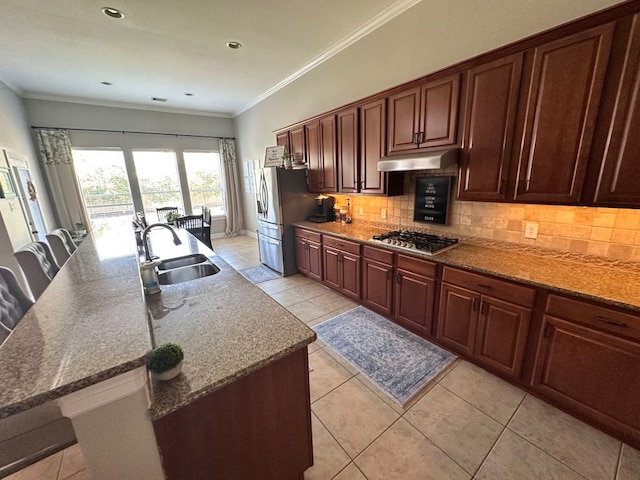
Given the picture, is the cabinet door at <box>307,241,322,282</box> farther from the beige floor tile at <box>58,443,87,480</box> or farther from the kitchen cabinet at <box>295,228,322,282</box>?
the beige floor tile at <box>58,443,87,480</box>

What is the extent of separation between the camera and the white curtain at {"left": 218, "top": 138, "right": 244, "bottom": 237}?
6688mm

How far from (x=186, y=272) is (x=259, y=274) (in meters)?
2.15

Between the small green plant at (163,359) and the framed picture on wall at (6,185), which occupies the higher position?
the framed picture on wall at (6,185)

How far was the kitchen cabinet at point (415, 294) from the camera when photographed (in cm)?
236

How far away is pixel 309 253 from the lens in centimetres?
395

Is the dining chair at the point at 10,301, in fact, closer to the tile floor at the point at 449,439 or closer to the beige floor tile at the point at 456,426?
the tile floor at the point at 449,439

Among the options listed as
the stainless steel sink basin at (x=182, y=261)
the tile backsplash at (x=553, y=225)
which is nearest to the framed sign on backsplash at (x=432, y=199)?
the tile backsplash at (x=553, y=225)

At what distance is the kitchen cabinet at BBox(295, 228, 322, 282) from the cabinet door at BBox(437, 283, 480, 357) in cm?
184

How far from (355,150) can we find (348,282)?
5.37 ft

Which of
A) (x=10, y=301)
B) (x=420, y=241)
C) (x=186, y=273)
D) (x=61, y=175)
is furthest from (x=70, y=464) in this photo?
(x=61, y=175)

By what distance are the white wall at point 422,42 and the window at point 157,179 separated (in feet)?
11.7

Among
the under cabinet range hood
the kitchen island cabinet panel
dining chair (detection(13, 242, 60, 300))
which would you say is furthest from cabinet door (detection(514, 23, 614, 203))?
dining chair (detection(13, 242, 60, 300))

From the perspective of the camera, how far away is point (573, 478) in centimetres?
139

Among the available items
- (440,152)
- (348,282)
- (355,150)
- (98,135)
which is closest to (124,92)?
(98,135)
